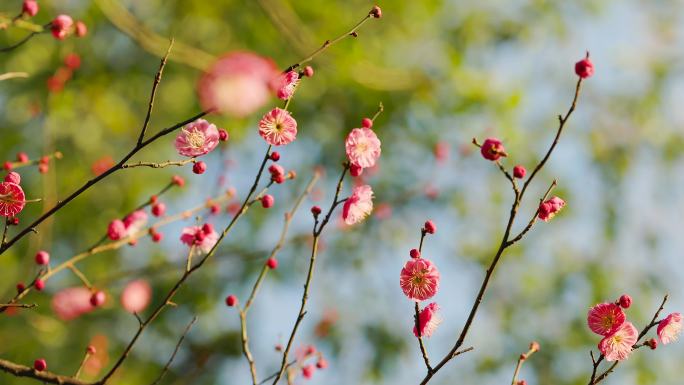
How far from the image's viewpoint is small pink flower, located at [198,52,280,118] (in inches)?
40.8

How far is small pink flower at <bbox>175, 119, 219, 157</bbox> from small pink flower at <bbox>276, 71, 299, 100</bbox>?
159mm

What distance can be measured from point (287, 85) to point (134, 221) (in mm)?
823

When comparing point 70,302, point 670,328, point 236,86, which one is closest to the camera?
point 236,86

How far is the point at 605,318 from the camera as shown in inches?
53.0

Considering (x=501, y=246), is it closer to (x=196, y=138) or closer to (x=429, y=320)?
(x=429, y=320)

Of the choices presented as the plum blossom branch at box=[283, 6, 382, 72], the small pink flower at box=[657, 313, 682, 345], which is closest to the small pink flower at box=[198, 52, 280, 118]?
the plum blossom branch at box=[283, 6, 382, 72]

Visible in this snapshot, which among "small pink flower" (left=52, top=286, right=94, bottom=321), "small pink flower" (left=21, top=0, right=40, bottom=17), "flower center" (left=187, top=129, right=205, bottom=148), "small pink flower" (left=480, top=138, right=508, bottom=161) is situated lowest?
"small pink flower" (left=480, top=138, right=508, bottom=161)

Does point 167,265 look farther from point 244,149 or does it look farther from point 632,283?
point 632,283

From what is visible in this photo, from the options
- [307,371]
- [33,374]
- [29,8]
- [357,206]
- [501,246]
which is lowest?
[33,374]

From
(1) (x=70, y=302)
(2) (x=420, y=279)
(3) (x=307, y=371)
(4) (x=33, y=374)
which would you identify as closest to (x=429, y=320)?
(2) (x=420, y=279)

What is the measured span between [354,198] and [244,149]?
327 cm

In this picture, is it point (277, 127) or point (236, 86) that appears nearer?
point (236, 86)

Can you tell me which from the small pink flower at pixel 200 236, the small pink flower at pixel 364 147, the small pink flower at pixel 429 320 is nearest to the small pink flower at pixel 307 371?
the small pink flower at pixel 200 236

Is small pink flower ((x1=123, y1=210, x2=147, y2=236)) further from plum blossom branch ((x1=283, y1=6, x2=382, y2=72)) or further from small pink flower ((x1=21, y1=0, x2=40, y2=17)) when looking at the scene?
plum blossom branch ((x1=283, y1=6, x2=382, y2=72))
